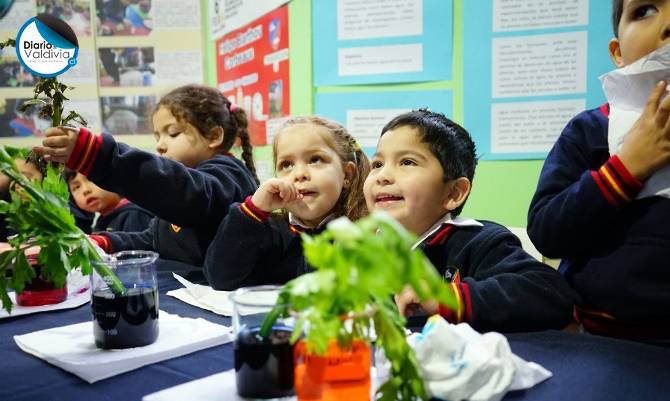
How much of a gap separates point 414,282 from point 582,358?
500 millimetres

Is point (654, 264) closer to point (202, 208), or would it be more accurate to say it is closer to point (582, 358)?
point (582, 358)

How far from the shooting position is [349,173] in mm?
1505

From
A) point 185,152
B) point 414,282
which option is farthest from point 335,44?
point 414,282

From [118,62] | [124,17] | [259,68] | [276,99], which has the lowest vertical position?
[276,99]

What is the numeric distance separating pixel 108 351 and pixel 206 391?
0.23 m

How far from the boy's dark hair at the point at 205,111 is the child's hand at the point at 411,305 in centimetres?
117

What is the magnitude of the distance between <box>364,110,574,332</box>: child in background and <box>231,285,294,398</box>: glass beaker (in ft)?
1.08

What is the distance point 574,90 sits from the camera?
186 centimetres

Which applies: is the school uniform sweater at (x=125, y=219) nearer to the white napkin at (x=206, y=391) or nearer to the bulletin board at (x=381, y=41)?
the bulletin board at (x=381, y=41)

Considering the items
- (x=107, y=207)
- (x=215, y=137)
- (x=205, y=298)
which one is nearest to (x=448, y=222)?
(x=205, y=298)

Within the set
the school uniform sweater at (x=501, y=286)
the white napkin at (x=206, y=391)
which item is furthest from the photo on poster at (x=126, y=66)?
the white napkin at (x=206, y=391)

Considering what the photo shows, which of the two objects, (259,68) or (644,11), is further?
(259,68)

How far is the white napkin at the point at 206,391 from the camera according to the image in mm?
583

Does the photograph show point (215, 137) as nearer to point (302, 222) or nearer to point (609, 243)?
point (302, 222)
